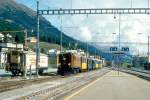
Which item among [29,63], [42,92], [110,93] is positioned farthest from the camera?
[29,63]

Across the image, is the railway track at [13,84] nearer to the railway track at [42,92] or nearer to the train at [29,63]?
the railway track at [42,92]

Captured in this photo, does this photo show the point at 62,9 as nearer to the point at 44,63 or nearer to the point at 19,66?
the point at 19,66

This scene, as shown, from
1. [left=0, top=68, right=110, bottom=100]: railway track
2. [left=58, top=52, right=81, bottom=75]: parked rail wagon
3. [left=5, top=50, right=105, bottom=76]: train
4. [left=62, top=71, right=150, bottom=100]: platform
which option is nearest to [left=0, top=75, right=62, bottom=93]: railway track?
[left=0, top=68, right=110, bottom=100]: railway track

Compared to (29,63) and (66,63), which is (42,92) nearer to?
(29,63)

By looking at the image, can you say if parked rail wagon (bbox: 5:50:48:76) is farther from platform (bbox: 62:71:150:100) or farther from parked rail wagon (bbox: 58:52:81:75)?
platform (bbox: 62:71:150:100)

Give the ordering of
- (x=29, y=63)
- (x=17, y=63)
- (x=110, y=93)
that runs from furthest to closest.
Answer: (x=29, y=63) → (x=17, y=63) → (x=110, y=93)

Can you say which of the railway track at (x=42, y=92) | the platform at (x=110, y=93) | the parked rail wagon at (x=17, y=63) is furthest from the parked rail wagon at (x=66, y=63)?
the platform at (x=110, y=93)

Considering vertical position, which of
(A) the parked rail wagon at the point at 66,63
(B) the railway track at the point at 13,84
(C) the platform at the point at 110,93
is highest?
(A) the parked rail wagon at the point at 66,63

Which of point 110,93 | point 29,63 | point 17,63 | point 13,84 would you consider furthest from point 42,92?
point 29,63

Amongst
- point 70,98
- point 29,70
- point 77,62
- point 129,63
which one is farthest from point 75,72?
point 129,63

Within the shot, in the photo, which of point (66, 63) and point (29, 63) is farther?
point (66, 63)

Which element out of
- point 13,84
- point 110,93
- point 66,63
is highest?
point 66,63

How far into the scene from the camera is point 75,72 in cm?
7638

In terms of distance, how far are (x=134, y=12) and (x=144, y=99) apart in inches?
1453
